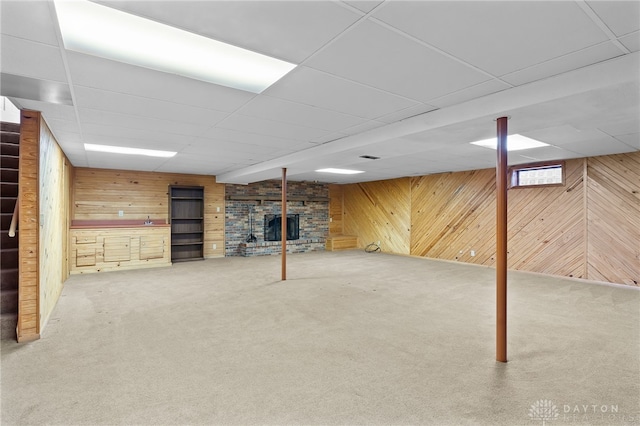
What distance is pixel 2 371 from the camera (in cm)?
244

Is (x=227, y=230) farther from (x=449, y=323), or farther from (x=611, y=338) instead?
(x=611, y=338)

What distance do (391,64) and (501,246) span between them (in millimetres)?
1855

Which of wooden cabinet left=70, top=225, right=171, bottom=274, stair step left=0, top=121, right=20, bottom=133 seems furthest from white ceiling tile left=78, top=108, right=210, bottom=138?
wooden cabinet left=70, top=225, right=171, bottom=274

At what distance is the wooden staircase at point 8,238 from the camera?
3.14m

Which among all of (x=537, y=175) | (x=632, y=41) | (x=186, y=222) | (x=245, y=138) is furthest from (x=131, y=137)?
(x=537, y=175)

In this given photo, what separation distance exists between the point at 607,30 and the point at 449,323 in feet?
9.56

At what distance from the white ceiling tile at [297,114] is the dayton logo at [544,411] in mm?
2724

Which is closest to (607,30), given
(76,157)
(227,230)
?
(76,157)

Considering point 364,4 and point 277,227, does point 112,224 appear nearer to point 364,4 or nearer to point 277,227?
point 277,227

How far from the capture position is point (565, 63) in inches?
80.1

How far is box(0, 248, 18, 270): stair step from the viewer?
3379 millimetres

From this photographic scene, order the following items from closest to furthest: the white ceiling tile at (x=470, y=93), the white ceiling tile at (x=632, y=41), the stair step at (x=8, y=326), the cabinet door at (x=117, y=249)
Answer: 1. the white ceiling tile at (x=632, y=41)
2. the white ceiling tile at (x=470, y=93)
3. the stair step at (x=8, y=326)
4. the cabinet door at (x=117, y=249)

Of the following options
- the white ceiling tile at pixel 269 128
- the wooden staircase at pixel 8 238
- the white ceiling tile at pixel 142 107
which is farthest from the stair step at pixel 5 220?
the white ceiling tile at pixel 269 128

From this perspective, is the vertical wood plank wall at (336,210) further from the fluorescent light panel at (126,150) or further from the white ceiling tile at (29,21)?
the white ceiling tile at (29,21)
